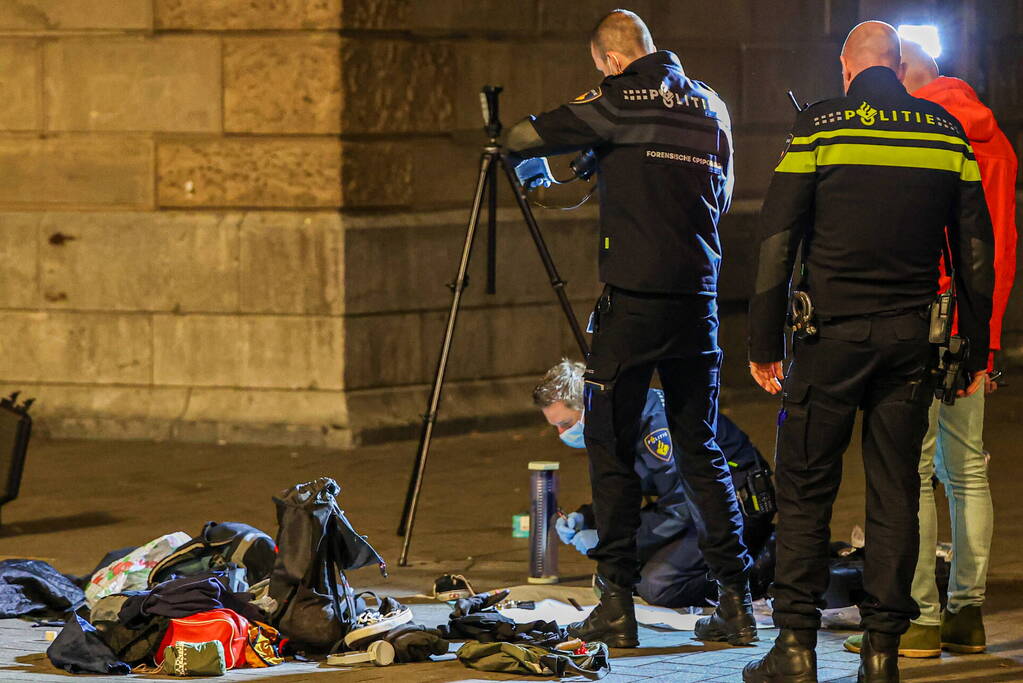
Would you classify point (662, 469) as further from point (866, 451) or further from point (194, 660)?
point (194, 660)

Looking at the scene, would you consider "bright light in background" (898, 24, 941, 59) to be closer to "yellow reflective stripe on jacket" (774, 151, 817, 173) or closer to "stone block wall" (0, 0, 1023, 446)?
"stone block wall" (0, 0, 1023, 446)

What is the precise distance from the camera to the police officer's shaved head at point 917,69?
6133 mm

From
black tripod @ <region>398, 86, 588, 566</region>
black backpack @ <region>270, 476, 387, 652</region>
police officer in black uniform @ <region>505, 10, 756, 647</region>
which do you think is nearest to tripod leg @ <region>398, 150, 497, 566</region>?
black tripod @ <region>398, 86, 588, 566</region>

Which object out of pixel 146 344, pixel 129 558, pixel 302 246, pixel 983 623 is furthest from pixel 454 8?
pixel 983 623

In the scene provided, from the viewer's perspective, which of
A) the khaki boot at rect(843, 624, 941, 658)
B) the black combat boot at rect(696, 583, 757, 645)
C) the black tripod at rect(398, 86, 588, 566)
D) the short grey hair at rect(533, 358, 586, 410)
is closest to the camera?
the khaki boot at rect(843, 624, 941, 658)

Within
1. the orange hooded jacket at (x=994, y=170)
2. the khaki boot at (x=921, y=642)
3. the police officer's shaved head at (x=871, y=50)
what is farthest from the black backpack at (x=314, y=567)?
the police officer's shaved head at (x=871, y=50)

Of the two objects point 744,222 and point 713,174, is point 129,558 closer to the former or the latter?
point 713,174

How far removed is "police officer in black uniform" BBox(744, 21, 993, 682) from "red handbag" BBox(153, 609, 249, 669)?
5.65 feet

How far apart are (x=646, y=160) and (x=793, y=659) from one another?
176 cm

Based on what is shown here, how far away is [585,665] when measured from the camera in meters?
5.86

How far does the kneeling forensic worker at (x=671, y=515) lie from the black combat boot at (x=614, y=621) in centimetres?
52

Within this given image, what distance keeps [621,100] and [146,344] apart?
5.74m

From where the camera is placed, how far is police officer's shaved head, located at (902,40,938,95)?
613 cm

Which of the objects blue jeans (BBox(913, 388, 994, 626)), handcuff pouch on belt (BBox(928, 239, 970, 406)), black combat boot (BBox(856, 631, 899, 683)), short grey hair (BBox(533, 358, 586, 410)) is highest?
handcuff pouch on belt (BBox(928, 239, 970, 406))
